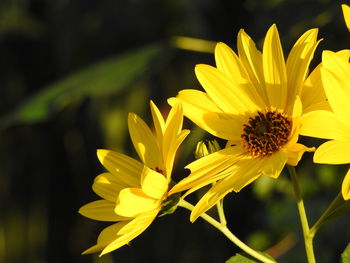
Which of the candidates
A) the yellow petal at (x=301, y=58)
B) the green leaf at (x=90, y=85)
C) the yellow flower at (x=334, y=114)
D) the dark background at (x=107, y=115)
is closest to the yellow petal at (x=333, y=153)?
the yellow flower at (x=334, y=114)

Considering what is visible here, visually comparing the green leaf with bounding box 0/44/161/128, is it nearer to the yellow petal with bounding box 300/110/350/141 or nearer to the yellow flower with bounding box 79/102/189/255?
the yellow flower with bounding box 79/102/189/255

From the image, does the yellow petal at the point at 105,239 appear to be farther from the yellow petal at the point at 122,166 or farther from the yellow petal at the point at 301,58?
the yellow petal at the point at 301,58

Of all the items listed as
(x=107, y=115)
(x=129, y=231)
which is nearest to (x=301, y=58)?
(x=129, y=231)

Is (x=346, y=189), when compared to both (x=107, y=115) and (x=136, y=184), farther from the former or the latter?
(x=107, y=115)

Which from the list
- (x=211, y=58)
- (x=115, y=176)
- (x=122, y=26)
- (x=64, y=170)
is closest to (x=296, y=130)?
(x=115, y=176)

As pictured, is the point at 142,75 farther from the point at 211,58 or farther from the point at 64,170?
the point at 64,170
